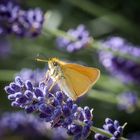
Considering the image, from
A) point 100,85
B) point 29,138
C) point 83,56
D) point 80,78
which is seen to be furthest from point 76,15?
point 80,78

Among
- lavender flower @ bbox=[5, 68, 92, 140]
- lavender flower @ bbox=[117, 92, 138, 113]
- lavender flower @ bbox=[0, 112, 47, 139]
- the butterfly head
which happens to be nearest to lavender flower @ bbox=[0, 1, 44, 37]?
lavender flower @ bbox=[0, 112, 47, 139]

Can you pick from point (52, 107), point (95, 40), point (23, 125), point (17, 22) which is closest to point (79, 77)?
point (52, 107)

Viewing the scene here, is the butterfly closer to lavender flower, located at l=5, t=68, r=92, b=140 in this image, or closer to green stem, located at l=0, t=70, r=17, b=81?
lavender flower, located at l=5, t=68, r=92, b=140

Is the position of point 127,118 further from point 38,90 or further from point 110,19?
point 38,90

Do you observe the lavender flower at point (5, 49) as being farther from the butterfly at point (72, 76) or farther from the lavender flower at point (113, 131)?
the lavender flower at point (113, 131)

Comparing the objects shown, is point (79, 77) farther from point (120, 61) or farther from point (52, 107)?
point (120, 61)

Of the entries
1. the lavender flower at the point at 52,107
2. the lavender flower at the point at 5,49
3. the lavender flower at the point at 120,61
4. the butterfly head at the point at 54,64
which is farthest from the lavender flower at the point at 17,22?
the lavender flower at the point at 5,49
